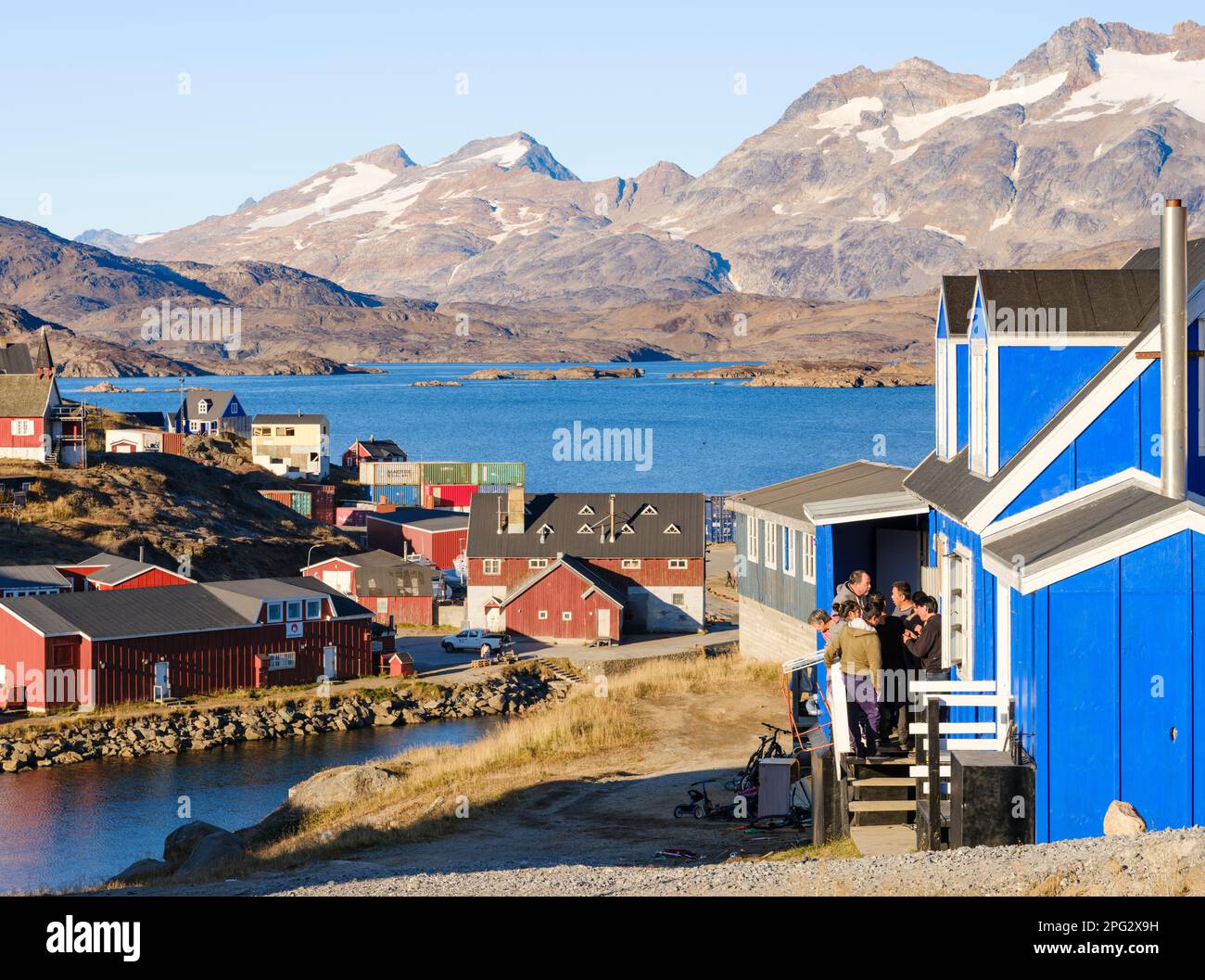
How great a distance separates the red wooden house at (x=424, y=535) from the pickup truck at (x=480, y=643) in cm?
1487

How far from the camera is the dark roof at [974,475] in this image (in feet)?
43.9

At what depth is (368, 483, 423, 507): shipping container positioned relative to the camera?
88.6m

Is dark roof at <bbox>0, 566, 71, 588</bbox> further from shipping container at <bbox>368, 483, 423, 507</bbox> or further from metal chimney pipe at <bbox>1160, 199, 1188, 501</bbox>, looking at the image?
metal chimney pipe at <bbox>1160, 199, 1188, 501</bbox>

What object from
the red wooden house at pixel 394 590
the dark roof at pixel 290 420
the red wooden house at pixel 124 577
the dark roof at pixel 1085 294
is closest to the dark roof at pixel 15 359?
the dark roof at pixel 290 420

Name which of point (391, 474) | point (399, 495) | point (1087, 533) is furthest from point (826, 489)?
point (391, 474)

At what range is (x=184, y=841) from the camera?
22.7m

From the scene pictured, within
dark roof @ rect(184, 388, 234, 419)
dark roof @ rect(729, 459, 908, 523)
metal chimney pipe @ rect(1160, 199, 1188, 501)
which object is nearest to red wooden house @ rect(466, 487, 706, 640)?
dark roof @ rect(729, 459, 908, 523)

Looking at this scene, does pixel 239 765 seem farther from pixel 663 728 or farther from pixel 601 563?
pixel 601 563

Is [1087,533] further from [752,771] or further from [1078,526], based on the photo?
[752,771]

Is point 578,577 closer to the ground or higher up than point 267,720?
higher up

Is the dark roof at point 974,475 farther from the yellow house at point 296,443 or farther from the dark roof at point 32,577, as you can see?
the yellow house at point 296,443

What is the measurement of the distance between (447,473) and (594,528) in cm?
3490

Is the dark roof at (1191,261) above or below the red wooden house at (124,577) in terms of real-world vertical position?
above

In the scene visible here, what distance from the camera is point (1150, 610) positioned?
11.7 meters
